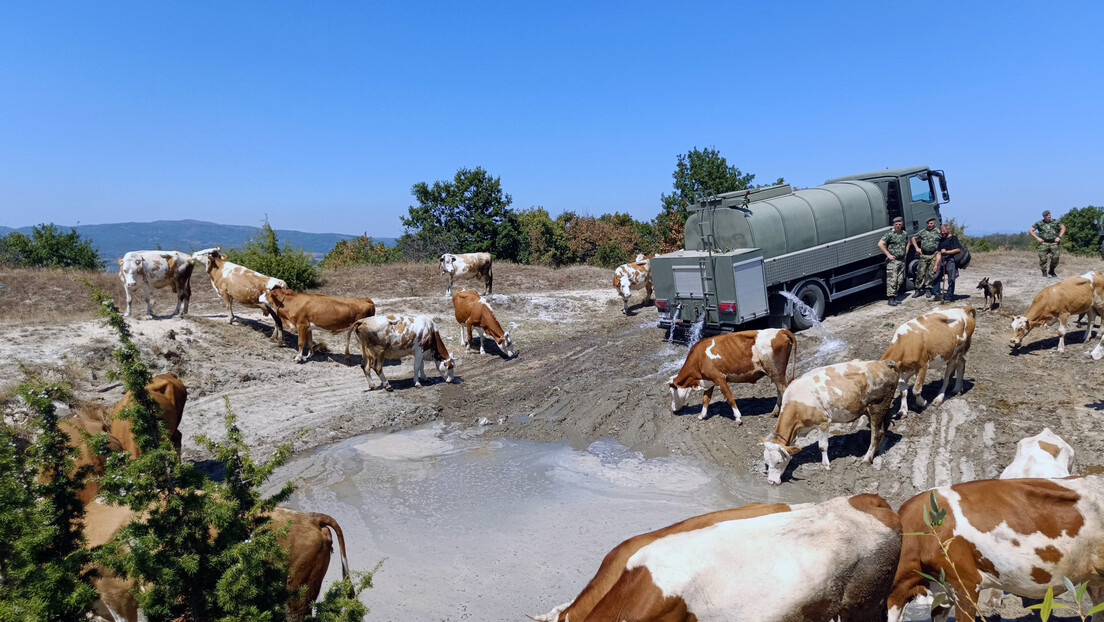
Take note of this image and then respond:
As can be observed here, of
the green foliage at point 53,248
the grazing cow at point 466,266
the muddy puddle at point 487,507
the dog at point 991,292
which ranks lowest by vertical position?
the muddy puddle at point 487,507

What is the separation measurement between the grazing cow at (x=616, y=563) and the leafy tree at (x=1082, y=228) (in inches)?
1980

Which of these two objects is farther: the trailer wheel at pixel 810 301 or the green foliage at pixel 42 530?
the trailer wheel at pixel 810 301

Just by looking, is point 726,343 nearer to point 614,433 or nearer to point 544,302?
point 614,433

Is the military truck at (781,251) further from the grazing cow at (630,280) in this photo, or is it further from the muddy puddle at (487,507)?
the muddy puddle at (487,507)

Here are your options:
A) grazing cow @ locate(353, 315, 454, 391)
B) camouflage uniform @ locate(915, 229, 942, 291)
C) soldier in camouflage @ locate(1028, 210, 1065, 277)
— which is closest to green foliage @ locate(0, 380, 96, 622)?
grazing cow @ locate(353, 315, 454, 391)

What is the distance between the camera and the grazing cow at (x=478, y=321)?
17000 mm

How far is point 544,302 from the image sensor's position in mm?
22281

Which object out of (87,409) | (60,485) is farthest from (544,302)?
(60,485)

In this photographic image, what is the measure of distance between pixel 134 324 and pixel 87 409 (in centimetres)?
709

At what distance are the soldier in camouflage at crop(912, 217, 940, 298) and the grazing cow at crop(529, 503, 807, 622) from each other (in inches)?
500

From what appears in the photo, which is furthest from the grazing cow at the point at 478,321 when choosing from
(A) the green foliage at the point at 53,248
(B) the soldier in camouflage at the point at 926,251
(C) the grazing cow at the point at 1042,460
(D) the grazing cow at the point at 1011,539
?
(A) the green foliage at the point at 53,248

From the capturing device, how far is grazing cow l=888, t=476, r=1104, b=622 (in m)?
4.80

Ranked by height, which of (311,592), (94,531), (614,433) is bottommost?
(614,433)

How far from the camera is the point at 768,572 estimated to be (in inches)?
174
